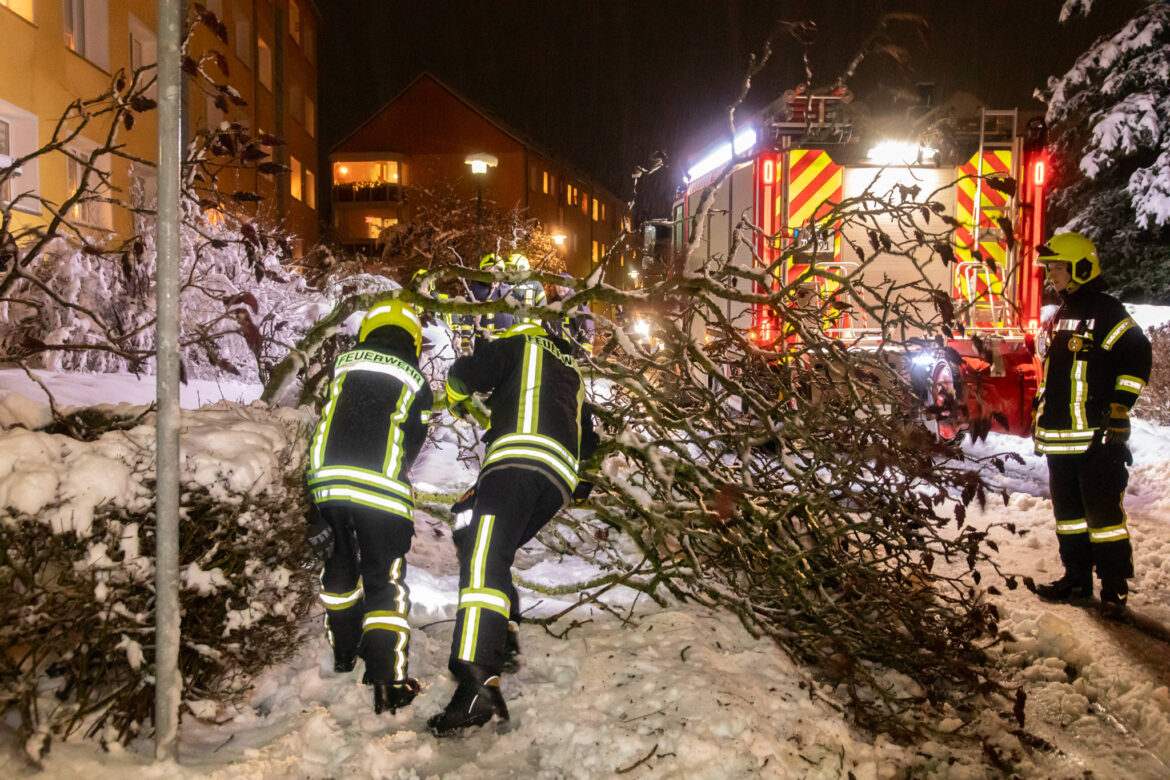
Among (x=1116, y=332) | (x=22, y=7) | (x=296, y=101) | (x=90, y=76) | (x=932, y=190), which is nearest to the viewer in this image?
(x=1116, y=332)

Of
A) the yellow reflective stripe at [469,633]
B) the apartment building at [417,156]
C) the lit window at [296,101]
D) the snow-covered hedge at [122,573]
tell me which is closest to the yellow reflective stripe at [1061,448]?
the yellow reflective stripe at [469,633]

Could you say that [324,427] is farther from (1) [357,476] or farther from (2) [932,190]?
(2) [932,190]

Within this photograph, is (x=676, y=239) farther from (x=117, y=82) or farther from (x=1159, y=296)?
(x=1159, y=296)

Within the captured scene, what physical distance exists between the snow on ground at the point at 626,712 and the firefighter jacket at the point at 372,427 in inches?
12.0

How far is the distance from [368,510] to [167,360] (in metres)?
1.00

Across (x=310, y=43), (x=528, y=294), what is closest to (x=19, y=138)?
(x=528, y=294)

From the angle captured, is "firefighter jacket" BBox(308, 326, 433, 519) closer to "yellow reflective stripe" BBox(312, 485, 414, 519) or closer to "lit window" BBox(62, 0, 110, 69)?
"yellow reflective stripe" BBox(312, 485, 414, 519)

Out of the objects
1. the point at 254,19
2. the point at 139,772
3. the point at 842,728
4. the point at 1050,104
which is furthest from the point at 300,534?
the point at 254,19

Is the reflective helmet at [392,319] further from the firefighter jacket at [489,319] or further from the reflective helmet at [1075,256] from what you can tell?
the reflective helmet at [1075,256]

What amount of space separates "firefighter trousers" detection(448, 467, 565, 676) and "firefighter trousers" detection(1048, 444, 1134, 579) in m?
3.20

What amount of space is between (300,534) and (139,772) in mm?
903

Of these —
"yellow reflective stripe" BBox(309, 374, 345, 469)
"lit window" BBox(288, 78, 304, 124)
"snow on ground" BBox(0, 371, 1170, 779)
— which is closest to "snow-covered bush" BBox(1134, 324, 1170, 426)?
"snow on ground" BBox(0, 371, 1170, 779)

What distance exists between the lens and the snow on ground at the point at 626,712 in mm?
2537

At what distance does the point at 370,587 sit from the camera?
2.95 metres
